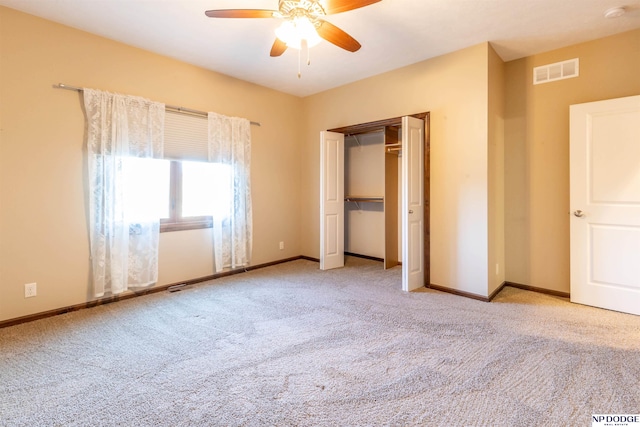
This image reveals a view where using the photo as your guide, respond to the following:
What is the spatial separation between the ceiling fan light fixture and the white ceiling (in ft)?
1.97

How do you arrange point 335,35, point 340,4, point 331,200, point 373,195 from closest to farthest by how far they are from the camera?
point 340,4 → point 335,35 → point 331,200 → point 373,195

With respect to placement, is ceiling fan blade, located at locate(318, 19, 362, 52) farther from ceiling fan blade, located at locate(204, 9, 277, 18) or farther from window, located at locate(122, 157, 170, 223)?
window, located at locate(122, 157, 170, 223)

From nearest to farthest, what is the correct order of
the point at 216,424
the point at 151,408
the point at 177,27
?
the point at 216,424, the point at 151,408, the point at 177,27

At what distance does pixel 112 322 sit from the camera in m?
2.84

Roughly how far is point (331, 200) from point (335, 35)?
2641 mm

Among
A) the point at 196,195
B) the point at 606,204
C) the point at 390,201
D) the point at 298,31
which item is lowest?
the point at 606,204

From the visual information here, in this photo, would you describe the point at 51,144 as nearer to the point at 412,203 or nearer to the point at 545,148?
the point at 412,203

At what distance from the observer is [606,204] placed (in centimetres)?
308

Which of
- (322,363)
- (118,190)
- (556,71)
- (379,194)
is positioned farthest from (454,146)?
(118,190)

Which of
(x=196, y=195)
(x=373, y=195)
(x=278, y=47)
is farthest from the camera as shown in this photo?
(x=373, y=195)

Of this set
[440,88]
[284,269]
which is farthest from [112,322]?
[440,88]

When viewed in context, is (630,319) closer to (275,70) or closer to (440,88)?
(440,88)

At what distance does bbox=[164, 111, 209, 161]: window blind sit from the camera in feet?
12.3

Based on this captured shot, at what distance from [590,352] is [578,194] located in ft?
5.66
